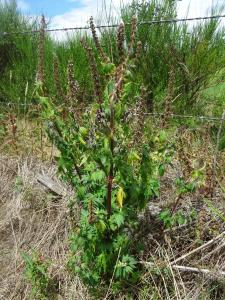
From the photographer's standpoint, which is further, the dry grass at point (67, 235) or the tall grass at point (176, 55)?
the tall grass at point (176, 55)

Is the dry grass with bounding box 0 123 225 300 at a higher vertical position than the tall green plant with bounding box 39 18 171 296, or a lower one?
lower

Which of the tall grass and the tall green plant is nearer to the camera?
the tall green plant

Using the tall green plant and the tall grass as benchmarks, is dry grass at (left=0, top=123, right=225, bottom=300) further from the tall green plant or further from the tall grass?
the tall grass

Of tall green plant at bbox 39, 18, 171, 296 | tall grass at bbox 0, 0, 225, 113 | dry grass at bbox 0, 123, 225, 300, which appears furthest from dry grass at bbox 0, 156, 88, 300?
tall grass at bbox 0, 0, 225, 113

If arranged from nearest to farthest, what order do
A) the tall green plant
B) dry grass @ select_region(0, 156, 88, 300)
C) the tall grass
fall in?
the tall green plant → dry grass @ select_region(0, 156, 88, 300) → the tall grass

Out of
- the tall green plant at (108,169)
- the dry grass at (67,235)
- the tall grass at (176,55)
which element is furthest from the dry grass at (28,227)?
the tall grass at (176,55)

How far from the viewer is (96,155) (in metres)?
2.07

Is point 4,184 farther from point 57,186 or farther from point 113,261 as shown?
point 113,261

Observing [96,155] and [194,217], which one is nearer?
[96,155]

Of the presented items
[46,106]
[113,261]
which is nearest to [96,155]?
[46,106]

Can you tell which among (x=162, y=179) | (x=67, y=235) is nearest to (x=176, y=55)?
(x=162, y=179)

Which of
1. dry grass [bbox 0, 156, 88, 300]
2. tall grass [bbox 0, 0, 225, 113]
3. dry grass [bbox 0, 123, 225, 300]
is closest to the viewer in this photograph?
dry grass [bbox 0, 123, 225, 300]

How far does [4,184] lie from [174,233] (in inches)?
62.6

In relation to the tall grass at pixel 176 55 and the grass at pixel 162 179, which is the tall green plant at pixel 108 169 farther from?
the tall grass at pixel 176 55
